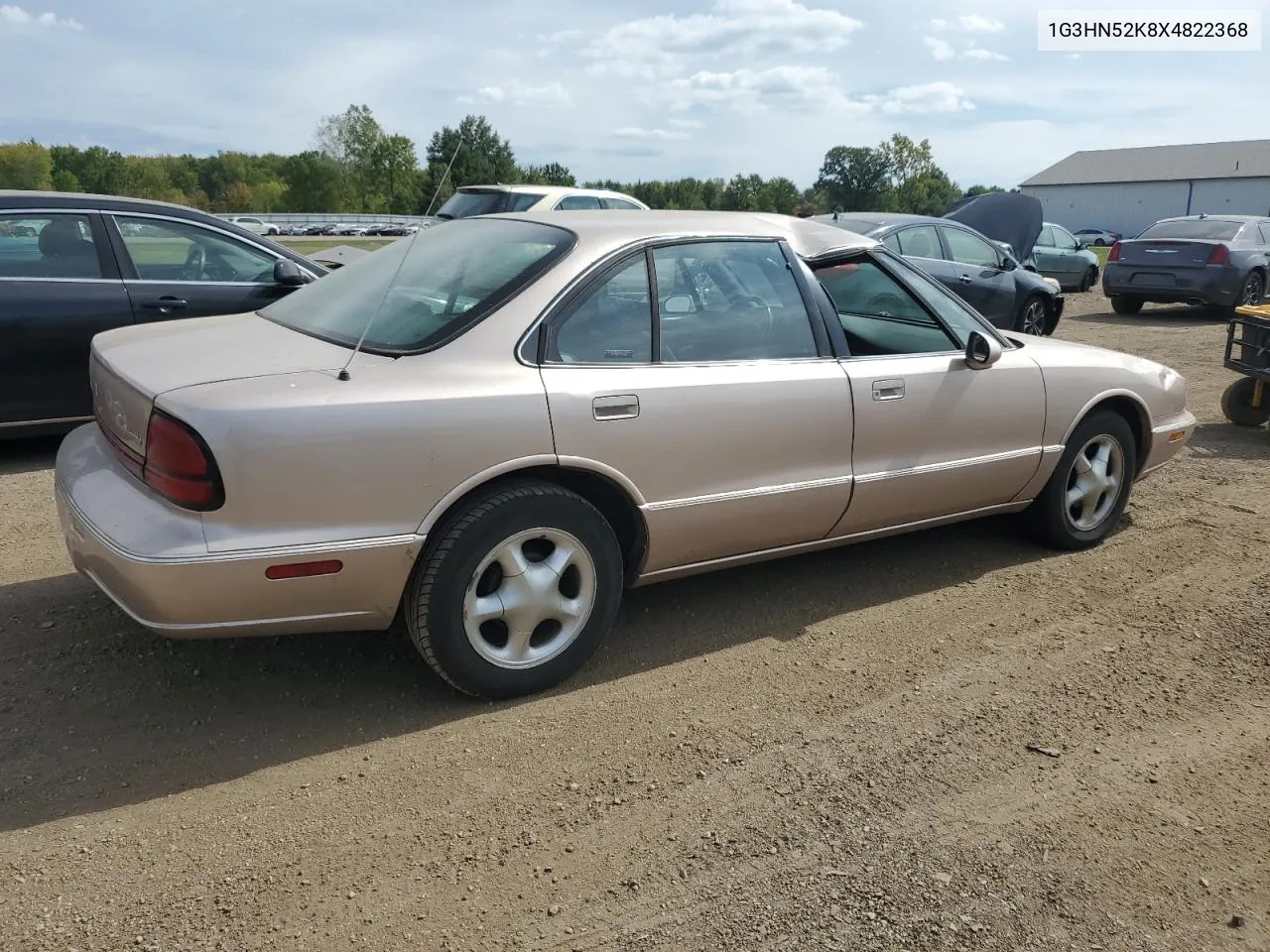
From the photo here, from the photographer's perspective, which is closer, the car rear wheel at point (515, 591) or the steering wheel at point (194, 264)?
the car rear wheel at point (515, 591)

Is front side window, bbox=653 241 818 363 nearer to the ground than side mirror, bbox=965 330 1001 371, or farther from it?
farther from it

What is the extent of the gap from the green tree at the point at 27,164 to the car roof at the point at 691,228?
7047 cm

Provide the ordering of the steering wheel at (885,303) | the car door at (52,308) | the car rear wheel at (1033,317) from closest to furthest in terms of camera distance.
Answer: the steering wheel at (885,303), the car door at (52,308), the car rear wheel at (1033,317)

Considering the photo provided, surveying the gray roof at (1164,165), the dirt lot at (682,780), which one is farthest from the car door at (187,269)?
the gray roof at (1164,165)

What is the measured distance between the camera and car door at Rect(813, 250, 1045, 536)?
404 cm

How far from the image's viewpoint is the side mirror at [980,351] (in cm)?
423

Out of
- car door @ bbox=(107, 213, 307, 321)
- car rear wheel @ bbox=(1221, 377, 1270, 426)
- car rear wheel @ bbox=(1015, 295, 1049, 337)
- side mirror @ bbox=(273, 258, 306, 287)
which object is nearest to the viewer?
car door @ bbox=(107, 213, 307, 321)

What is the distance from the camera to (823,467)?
3889 mm

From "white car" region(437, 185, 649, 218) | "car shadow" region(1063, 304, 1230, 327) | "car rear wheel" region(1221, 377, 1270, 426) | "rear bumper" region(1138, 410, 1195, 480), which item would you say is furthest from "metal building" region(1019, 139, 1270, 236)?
"rear bumper" region(1138, 410, 1195, 480)

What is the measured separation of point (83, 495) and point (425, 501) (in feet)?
3.53

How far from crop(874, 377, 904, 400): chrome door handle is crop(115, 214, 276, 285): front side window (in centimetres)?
432

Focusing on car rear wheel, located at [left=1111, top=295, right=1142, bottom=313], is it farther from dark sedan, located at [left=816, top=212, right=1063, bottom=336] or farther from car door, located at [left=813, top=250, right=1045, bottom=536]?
car door, located at [left=813, top=250, right=1045, bottom=536]

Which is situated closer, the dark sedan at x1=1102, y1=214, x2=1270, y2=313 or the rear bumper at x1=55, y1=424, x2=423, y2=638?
the rear bumper at x1=55, y1=424, x2=423, y2=638

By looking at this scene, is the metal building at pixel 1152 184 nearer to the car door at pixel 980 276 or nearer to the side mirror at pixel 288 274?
the car door at pixel 980 276
